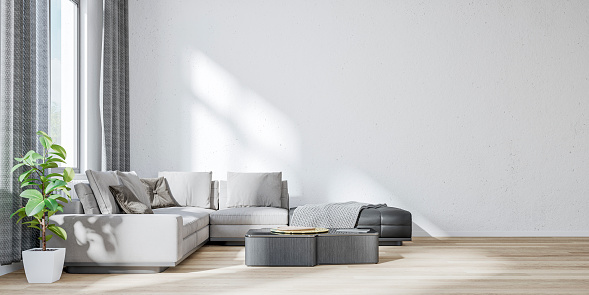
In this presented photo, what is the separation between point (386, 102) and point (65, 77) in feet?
12.6

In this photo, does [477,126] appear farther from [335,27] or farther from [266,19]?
[266,19]

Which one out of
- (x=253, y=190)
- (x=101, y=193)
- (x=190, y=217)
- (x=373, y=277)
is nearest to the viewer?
(x=373, y=277)

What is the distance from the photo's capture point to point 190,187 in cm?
644

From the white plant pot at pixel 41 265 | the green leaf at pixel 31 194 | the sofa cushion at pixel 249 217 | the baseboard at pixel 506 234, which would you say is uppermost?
the green leaf at pixel 31 194

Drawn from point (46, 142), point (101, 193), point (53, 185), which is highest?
point (46, 142)

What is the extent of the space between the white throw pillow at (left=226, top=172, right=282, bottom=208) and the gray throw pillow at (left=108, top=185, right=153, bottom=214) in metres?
1.57

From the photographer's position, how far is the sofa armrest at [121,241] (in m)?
4.28

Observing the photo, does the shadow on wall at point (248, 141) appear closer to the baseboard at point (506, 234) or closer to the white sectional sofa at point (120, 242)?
the baseboard at point (506, 234)

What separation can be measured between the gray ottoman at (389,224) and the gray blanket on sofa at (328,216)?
0.10 meters

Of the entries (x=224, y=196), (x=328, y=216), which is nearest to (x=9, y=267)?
(x=224, y=196)

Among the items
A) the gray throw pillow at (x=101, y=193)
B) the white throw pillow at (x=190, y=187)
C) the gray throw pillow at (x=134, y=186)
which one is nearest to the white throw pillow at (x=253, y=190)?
the white throw pillow at (x=190, y=187)

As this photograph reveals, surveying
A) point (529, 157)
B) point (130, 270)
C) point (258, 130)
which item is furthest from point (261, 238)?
point (529, 157)

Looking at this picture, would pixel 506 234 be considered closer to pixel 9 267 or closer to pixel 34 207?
pixel 34 207

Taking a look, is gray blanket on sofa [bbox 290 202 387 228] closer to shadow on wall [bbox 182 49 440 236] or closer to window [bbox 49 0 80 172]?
shadow on wall [bbox 182 49 440 236]
